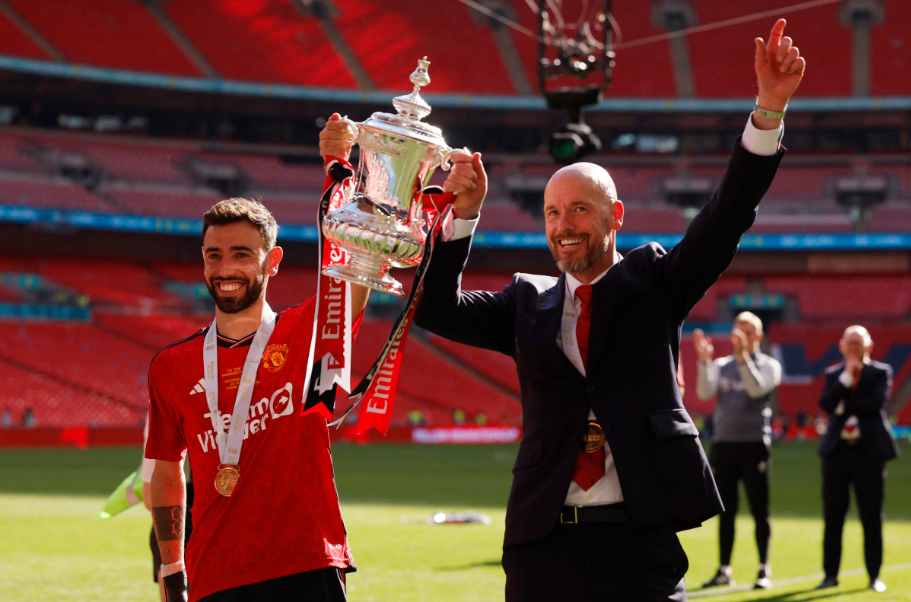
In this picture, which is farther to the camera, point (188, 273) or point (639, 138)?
point (639, 138)

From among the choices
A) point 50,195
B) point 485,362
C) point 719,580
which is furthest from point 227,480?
point 50,195

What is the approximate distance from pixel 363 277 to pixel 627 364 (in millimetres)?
762

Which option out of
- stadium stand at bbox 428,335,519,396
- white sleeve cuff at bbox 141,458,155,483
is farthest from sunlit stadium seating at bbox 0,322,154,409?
white sleeve cuff at bbox 141,458,155,483

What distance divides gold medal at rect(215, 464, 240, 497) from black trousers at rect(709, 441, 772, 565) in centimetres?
529

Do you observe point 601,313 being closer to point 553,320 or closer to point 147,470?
point 553,320

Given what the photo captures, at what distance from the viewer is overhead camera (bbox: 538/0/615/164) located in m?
10.7

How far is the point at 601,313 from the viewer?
2.76 m

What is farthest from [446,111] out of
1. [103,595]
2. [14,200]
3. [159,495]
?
[159,495]

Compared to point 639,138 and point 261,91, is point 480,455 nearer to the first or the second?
point 261,91

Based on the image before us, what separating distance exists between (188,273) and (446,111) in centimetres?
1092

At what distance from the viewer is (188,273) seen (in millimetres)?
34062

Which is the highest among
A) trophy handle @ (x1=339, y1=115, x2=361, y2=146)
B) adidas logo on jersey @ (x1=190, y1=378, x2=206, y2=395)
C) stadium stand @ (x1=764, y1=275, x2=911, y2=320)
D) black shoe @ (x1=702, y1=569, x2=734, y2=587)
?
stadium stand @ (x1=764, y1=275, x2=911, y2=320)

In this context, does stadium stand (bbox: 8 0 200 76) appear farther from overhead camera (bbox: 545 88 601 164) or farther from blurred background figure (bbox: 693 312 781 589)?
blurred background figure (bbox: 693 312 781 589)

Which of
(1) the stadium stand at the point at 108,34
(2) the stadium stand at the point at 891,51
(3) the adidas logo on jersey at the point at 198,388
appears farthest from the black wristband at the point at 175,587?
(2) the stadium stand at the point at 891,51
